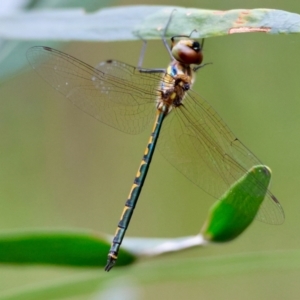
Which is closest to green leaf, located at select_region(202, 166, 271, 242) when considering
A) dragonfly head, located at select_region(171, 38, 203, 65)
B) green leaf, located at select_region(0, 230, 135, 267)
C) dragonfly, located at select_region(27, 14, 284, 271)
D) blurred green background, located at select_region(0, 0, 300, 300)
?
green leaf, located at select_region(0, 230, 135, 267)

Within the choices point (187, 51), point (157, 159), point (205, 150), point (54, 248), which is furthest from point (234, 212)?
point (157, 159)

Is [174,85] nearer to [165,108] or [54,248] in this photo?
[165,108]

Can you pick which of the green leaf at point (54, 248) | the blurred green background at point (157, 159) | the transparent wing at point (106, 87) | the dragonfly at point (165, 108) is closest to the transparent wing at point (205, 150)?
the dragonfly at point (165, 108)

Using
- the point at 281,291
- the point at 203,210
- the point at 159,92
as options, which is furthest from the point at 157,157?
the point at 159,92

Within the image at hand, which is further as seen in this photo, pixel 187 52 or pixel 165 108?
pixel 165 108

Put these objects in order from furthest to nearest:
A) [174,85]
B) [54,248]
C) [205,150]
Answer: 1. [174,85]
2. [205,150]
3. [54,248]

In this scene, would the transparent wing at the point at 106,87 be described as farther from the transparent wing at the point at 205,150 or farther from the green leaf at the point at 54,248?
the green leaf at the point at 54,248
